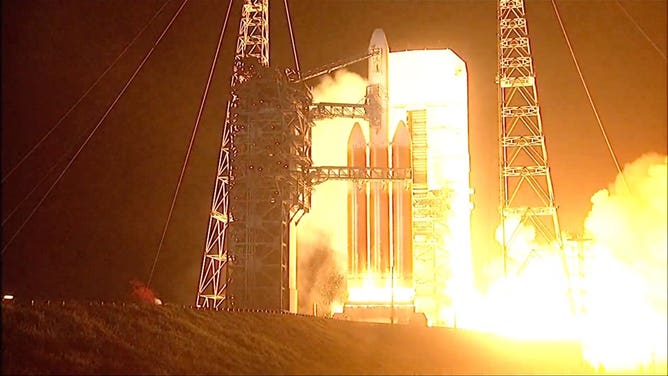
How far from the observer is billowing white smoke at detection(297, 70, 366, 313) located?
3664 inches

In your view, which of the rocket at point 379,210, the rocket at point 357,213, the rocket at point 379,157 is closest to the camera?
the rocket at point 379,210

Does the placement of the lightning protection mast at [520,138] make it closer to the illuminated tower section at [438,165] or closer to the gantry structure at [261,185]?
the illuminated tower section at [438,165]

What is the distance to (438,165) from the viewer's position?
292 ft

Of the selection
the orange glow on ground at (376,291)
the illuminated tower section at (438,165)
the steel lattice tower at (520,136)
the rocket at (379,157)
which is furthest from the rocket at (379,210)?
the steel lattice tower at (520,136)

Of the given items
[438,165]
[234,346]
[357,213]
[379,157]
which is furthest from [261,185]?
[438,165]

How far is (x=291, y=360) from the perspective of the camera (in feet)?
129

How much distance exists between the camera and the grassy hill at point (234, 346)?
30.4m

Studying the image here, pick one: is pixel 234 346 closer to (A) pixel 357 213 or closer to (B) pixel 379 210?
(B) pixel 379 210

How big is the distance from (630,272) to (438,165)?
125ft

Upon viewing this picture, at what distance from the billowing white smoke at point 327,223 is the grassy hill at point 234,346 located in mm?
37631

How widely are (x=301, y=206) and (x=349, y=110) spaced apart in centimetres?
1065

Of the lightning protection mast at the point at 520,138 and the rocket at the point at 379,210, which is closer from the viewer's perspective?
the lightning protection mast at the point at 520,138

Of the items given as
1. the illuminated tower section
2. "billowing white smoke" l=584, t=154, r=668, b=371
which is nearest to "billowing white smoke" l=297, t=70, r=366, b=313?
the illuminated tower section

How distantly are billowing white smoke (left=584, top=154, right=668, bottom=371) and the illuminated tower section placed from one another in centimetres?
2427
